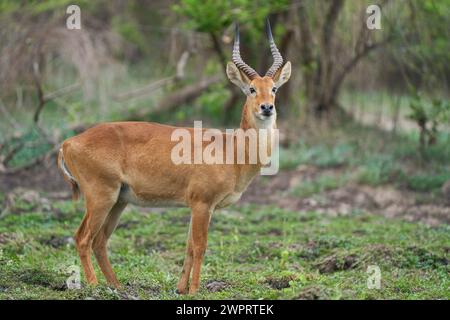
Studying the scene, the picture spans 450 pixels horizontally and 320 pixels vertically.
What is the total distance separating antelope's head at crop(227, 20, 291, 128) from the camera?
784 centimetres

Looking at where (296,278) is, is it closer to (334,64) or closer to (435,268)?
(435,268)

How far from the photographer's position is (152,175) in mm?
8055

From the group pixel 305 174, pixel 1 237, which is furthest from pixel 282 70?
pixel 305 174

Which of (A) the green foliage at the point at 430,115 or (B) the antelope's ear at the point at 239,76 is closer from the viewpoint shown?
(B) the antelope's ear at the point at 239,76

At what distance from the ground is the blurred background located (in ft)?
0.17

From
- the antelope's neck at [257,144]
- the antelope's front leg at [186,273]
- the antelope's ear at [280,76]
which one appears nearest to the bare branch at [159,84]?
the antelope's ear at [280,76]

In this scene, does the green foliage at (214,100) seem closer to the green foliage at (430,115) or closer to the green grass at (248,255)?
the green foliage at (430,115)

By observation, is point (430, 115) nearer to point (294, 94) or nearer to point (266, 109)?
point (294, 94)

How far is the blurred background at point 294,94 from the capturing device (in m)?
13.1

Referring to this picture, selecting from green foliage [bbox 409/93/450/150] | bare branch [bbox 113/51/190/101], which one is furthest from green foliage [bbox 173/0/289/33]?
green foliage [bbox 409/93/450/150]

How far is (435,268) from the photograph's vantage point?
902 centimetres

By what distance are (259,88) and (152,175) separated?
1.28 meters

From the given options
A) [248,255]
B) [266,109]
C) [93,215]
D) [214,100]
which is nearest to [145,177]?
[93,215]
